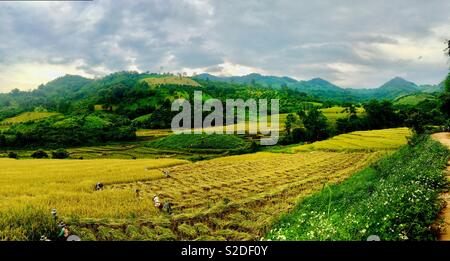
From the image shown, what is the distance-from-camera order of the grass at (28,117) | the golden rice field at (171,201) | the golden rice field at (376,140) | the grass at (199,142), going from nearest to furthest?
the golden rice field at (171,201), the golden rice field at (376,140), the grass at (199,142), the grass at (28,117)

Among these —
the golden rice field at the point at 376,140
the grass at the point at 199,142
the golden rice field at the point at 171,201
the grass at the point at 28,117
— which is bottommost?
the grass at the point at 199,142

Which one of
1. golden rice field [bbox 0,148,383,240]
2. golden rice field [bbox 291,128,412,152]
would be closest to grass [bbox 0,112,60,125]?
golden rice field [bbox 291,128,412,152]

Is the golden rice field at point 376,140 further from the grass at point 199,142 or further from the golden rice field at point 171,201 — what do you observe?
the grass at point 199,142

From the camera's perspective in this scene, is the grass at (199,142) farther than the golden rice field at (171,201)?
Yes

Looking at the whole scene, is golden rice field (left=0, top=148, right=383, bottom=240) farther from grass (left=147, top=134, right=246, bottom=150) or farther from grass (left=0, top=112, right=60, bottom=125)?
grass (left=0, top=112, right=60, bottom=125)

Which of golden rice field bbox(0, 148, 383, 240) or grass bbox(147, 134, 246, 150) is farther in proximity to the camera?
grass bbox(147, 134, 246, 150)

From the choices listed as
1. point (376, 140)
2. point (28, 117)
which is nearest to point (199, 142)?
point (376, 140)

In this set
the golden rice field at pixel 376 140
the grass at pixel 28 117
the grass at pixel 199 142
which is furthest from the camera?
the grass at pixel 28 117

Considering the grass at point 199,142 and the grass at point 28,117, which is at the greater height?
the grass at point 28,117

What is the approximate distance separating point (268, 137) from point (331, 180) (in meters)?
48.3

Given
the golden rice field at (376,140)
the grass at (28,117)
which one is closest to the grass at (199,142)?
the golden rice field at (376,140)
